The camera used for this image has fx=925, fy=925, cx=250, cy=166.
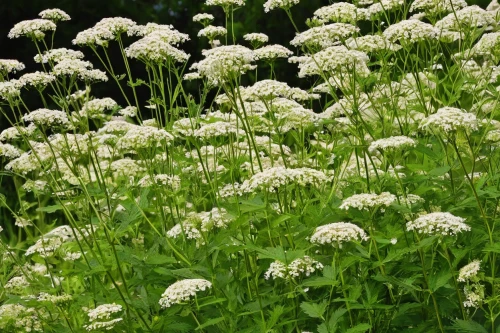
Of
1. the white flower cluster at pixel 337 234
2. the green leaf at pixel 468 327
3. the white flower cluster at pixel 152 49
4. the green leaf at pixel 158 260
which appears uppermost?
the white flower cluster at pixel 152 49

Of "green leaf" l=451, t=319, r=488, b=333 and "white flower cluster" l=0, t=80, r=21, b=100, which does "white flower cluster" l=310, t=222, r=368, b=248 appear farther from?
"white flower cluster" l=0, t=80, r=21, b=100

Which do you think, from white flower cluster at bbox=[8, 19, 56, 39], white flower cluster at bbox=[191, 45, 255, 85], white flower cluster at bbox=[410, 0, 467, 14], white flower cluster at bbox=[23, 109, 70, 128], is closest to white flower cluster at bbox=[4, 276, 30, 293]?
white flower cluster at bbox=[23, 109, 70, 128]

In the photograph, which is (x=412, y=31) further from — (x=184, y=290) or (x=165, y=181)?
(x=184, y=290)

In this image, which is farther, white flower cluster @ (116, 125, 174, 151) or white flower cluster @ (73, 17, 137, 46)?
white flower cluster @ (73, 17, 137, 46)

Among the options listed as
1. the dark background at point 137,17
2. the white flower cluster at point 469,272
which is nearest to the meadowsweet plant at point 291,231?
the white flower cluster at point 469,272

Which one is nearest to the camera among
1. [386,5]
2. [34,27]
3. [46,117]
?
[46,117]

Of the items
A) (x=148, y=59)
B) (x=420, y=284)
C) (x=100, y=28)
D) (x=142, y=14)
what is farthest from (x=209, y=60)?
(x=142, y=14)

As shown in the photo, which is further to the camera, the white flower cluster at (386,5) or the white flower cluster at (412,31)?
the white flower cluster at (386,5)

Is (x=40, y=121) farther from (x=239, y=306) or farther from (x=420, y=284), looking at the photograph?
(x=420, y=284)

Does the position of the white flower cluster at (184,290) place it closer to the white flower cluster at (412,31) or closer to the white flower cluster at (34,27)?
the white flower cluster at (412,31)

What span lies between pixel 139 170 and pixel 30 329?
99cm

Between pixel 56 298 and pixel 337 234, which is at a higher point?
pixel 337 234

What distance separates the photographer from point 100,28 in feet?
14.4

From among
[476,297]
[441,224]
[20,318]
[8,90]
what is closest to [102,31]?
[8,90]
